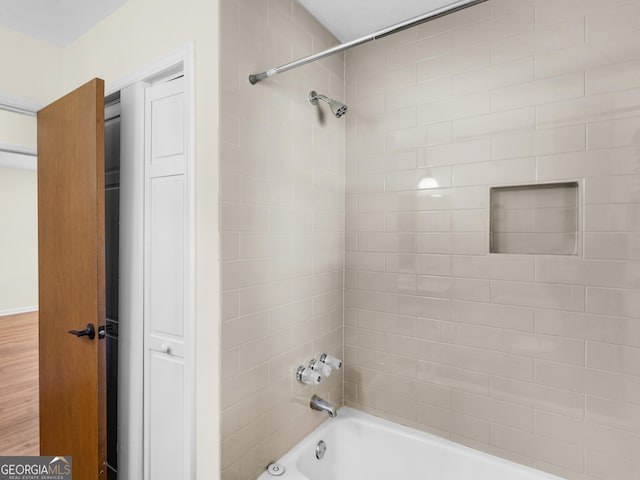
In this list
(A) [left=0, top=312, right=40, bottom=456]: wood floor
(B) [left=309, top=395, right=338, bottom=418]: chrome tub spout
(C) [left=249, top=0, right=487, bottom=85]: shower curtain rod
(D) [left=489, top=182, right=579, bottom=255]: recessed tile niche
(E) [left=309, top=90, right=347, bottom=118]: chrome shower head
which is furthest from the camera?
(A) [left=0, top=312, right=40, bottom=456]: wood floor

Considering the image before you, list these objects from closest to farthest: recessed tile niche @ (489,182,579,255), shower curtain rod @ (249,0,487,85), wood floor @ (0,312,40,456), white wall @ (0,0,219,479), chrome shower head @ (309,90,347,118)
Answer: shower curtain rod @ (249,0,487,85) → white wall @ (0,0,219,479) → recessed tile niche @ (489,182,579,255) → chrome shower head @ (309,90,347,118) → wood floor @ (0,312,40,456)

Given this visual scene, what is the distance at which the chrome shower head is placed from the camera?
63.8 inches

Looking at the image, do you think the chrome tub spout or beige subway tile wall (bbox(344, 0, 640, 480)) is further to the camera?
the chrome tub spout

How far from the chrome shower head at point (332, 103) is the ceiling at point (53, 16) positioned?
1030 mm

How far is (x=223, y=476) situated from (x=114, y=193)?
1490 mm

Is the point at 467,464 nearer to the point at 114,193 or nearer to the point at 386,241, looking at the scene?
the point at 386,241

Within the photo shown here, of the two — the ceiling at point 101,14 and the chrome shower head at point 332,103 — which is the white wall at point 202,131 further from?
the chrome shower head at point 332,103

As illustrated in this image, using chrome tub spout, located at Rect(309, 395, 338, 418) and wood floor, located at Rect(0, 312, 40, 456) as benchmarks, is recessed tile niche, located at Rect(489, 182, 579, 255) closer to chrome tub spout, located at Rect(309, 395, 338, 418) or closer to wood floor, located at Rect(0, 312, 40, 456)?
chrome tub spout, located at Rect(309, 395, 338, 418)

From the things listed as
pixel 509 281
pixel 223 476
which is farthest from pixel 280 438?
pixel 509 281

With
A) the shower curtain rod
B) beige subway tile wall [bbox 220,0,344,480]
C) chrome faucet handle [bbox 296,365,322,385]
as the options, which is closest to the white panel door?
beige subway tile wall [bbox 220,0,344,480]

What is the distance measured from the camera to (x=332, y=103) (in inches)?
64.1

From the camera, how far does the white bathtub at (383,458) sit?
61.1 inches

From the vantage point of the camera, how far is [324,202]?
184 centimetres

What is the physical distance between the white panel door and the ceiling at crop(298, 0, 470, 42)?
79cm
